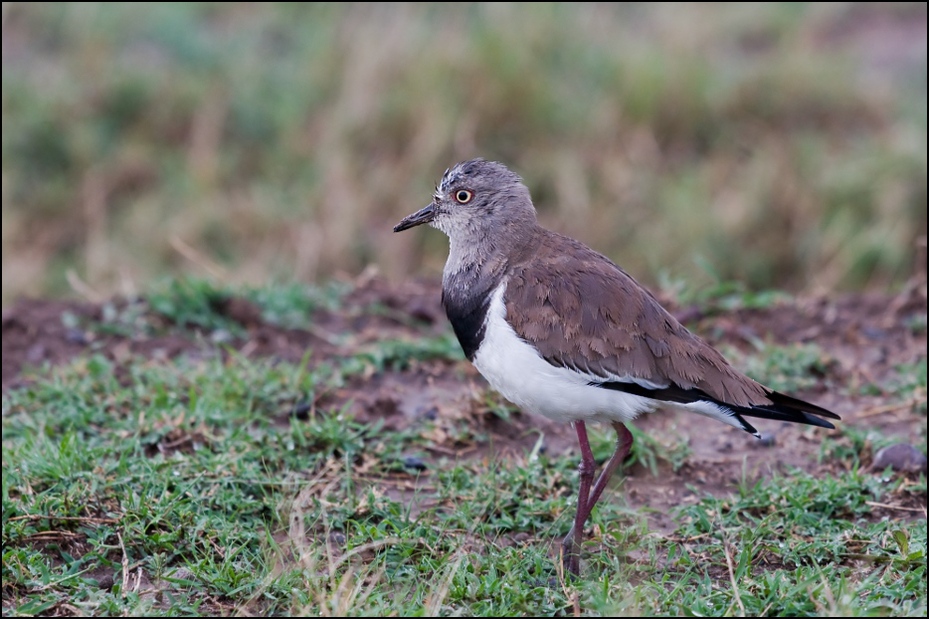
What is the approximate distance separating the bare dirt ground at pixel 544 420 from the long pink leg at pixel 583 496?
0.44 meters

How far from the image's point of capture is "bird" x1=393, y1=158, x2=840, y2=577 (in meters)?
4.04

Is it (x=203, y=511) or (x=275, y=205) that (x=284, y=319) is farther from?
(x=275, y=205)

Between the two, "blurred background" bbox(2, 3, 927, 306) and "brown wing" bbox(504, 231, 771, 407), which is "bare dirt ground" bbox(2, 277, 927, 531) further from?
"blurred background" bbox(2, 3, 927, 306)

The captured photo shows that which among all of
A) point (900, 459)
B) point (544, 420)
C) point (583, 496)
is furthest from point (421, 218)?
point (900, 459)

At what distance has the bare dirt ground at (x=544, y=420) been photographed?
4969 millimetres

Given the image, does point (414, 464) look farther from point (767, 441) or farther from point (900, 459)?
point (900, 459)

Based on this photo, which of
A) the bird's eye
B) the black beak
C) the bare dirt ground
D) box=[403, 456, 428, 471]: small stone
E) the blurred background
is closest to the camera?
the bird's eye

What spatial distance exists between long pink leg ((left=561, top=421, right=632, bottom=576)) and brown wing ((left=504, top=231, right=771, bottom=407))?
1.03 ft

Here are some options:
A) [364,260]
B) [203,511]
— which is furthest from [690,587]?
[364,260]

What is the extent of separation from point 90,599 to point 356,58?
7030mm

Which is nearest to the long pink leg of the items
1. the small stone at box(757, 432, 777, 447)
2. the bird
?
the bird

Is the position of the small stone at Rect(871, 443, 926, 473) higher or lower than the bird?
lower

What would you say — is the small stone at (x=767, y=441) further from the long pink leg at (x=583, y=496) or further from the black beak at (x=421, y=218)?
the black beak at (x=421, y=218)

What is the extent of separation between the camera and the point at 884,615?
11.3 ft
